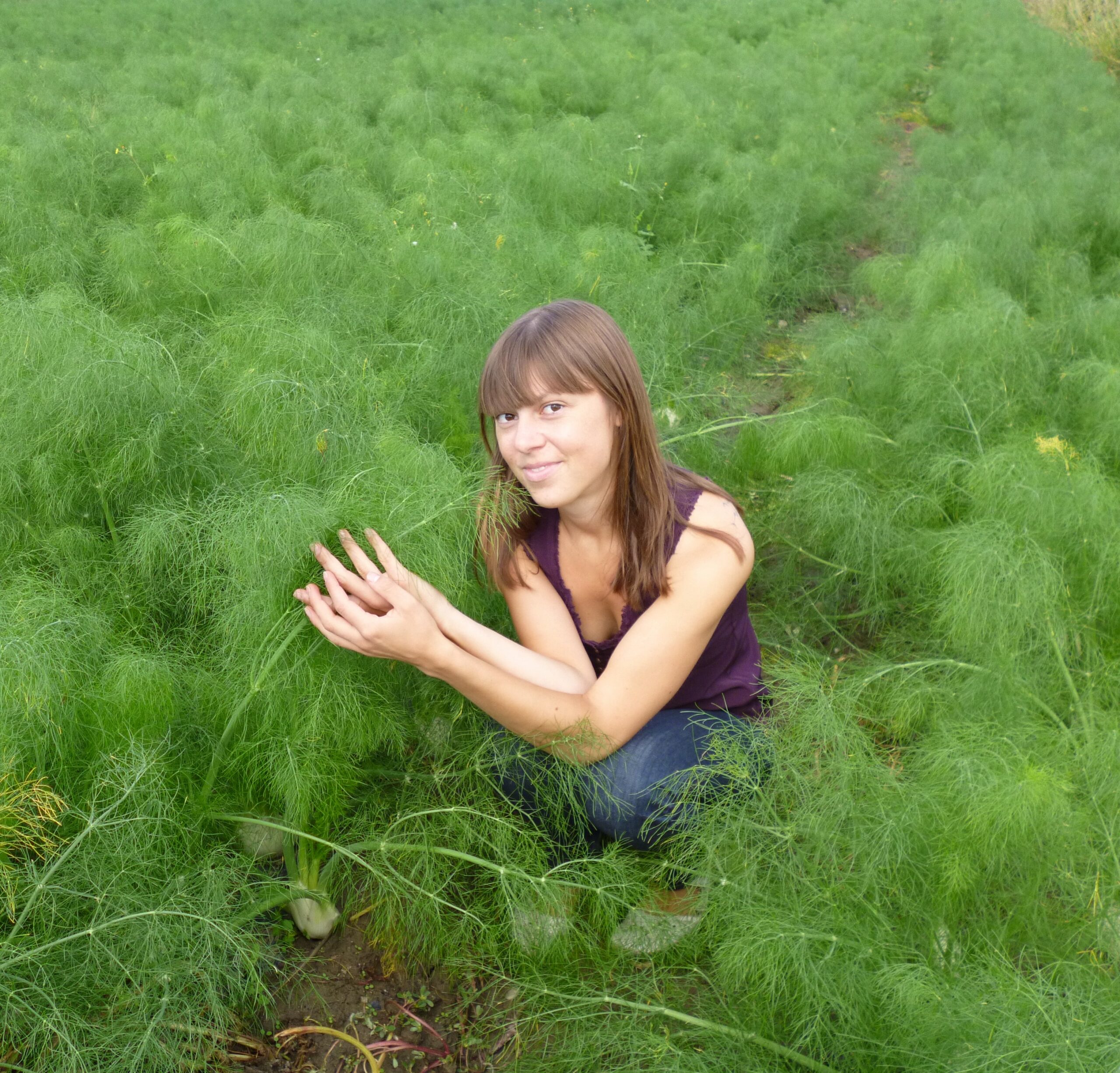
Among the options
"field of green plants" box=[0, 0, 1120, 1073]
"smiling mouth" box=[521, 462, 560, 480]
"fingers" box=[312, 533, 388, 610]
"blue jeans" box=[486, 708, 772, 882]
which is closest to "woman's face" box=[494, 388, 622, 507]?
"smiling mouth" box=[521, 462, 560, 480]

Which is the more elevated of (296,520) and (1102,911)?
(296,520)

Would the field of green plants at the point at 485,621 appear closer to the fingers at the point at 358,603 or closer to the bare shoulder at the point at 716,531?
the fingers at the point at 358,603

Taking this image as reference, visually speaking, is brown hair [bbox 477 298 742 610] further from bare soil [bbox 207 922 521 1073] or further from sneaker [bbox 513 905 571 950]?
bare soil [bbox 207 922 521 1073]

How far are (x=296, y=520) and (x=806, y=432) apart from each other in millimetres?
1940

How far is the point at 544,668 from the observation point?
2.07 metres

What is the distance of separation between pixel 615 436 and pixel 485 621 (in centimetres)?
62

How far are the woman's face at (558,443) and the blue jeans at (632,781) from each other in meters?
0.54

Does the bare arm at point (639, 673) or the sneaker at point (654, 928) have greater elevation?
the bare arm at point (639, 673)

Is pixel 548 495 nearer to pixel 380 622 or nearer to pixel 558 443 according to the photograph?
pixel 558 443

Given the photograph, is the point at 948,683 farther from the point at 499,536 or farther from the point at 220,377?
the point at 220,377

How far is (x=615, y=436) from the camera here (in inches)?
83.0

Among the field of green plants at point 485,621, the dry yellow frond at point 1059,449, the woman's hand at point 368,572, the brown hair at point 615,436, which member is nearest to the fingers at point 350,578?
the woman's hand at point 368,572

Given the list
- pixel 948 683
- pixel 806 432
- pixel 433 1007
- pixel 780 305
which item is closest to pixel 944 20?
pixel 780 305

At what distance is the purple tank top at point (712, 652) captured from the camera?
2.25 m
